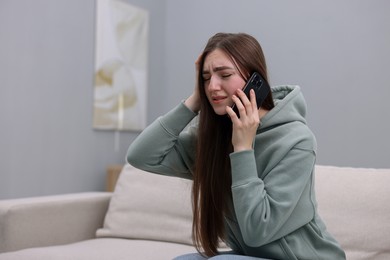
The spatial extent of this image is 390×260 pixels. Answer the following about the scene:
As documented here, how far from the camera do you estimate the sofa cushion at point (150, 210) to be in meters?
2.43

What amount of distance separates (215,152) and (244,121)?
0.57 feet

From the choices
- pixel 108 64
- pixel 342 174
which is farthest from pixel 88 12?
pixel 342 174

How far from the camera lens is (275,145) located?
1474 mm

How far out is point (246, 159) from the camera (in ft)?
4.61

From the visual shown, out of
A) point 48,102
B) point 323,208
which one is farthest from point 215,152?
point 48,102

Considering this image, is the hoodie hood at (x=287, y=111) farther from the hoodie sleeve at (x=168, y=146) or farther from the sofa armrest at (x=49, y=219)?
the sofa armrest at (x=49, y=219)

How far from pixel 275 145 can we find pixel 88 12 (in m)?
2.97

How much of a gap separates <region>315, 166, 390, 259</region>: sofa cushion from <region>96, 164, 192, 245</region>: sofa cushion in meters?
0.61

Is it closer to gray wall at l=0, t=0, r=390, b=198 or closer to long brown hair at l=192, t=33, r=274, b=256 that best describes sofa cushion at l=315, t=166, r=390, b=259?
long brown hair at l=192, t=33, r=274, b=256

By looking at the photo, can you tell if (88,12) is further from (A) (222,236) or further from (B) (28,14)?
(A) (222,236)

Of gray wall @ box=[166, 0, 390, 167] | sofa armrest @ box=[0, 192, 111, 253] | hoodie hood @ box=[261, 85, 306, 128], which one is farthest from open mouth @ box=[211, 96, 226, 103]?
gray wall @ box=[166, 0, 390, 167]

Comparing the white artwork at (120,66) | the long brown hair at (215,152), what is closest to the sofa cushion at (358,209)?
the long brown hair at (215,152)

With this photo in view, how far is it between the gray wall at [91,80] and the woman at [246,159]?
A: 83.5 inches

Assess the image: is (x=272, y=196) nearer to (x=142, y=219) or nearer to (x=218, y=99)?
(x=218, y=99)
